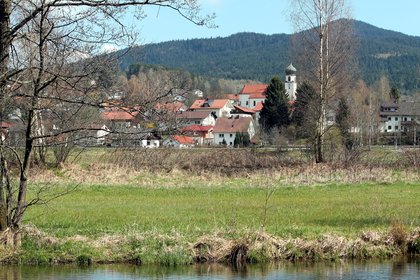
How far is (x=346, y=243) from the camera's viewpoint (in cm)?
1591

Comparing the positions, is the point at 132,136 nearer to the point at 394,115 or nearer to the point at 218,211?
the point at 218,211

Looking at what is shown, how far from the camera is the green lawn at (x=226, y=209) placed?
57.4ft

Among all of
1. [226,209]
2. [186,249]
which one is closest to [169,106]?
[186,249]

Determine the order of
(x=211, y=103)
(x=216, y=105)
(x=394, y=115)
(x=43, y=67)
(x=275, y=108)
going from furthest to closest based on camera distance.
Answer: (x=211, y=103)
(x=216, y=105)
(x=394, y=115)
(x=275, y=108)
(x=43, y=67)

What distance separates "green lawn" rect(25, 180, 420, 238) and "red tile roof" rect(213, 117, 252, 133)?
3327 inches

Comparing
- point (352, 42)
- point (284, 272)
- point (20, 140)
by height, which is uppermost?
point (352, 42)

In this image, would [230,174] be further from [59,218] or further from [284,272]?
[284,272]

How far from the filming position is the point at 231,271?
1470 centimetres

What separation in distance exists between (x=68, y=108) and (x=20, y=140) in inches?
59.1

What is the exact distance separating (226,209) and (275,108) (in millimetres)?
70646

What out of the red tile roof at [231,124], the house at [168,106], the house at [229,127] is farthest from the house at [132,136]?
the red tile roof at [231,124]

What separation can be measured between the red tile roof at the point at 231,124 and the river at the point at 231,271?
9982 centimetres

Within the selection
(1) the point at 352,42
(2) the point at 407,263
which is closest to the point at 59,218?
(2) the point at 407,263

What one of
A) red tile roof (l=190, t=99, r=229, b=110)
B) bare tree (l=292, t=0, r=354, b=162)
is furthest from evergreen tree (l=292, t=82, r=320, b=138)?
red tile roof (l=190, t=99, r=229, b=110)
